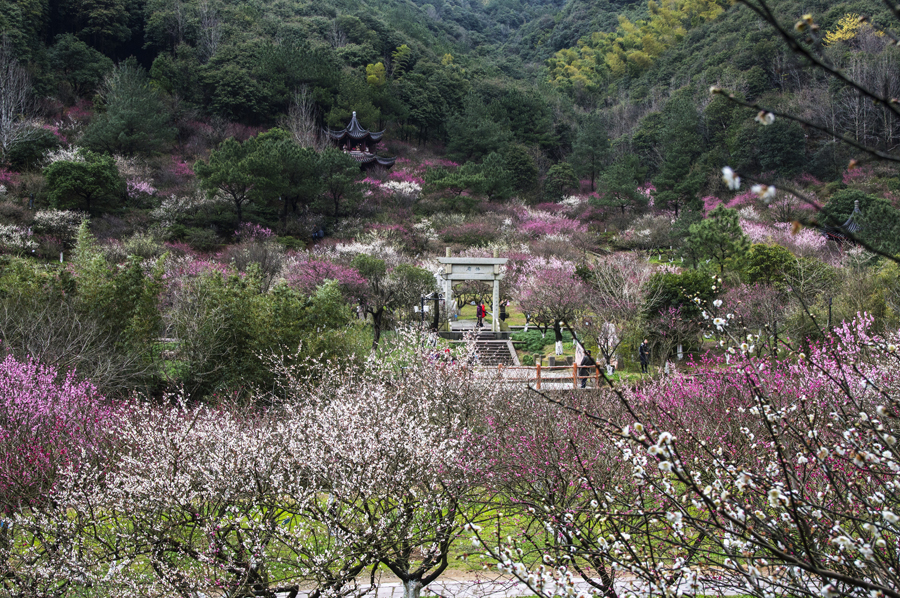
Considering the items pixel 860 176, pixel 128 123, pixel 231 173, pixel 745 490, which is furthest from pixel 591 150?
pixel 745 490

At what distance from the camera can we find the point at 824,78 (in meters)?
46.8

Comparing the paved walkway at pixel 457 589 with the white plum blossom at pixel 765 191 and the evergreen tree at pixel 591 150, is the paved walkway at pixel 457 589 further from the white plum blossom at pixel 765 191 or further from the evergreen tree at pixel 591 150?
the evergreen tree at pixel 591 150

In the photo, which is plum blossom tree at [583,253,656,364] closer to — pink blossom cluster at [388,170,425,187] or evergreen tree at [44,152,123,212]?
evergreen tree at [44,152,123,212]

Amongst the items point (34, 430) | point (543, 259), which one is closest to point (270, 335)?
point (34, 430)

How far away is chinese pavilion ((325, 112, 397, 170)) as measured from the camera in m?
46.5

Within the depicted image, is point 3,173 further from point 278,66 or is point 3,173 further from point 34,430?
point 34,430

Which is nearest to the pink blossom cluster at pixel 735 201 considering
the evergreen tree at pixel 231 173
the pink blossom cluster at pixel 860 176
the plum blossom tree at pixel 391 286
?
the pink blossom cluster at pixel 860 176

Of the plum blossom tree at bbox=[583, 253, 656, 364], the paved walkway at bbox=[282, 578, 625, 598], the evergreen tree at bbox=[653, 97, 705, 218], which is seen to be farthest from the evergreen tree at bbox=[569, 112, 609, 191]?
the paved walkway at bbox=[282, 578, 625, 598]

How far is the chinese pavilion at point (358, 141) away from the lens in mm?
46531

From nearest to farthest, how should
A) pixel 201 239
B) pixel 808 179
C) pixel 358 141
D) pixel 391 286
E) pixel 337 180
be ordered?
pixel 391 286 → pixel 201 239 → pixel 337 180 → pixel 808 179 → pixel 358 141

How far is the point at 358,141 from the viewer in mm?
47219

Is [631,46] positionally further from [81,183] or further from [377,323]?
[377,323]

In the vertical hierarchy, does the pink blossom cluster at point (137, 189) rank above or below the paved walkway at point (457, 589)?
above

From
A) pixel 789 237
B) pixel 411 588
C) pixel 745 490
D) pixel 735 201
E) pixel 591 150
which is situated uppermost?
pixel 591 150
